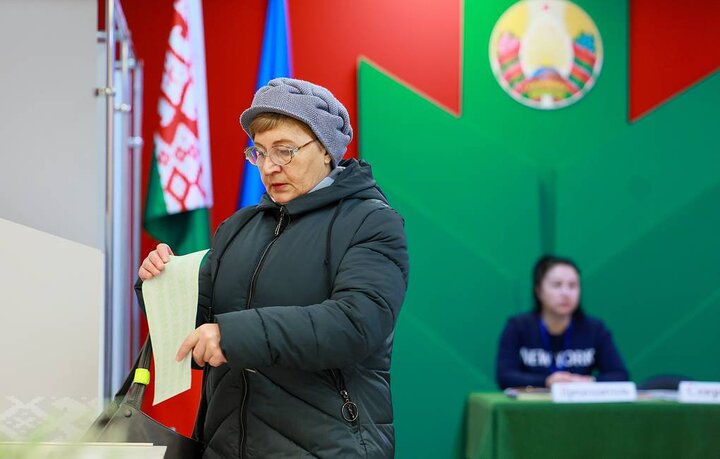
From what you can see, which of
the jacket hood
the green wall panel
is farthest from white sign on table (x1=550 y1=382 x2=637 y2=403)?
the jacket hood

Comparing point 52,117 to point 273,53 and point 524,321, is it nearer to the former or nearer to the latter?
A: point 273,53

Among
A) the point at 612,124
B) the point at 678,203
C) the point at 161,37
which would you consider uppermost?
the point at 161,37

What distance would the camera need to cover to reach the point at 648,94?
5004mm

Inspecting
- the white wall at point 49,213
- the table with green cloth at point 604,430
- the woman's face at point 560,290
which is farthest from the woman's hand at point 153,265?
the woman's face at point 560,290

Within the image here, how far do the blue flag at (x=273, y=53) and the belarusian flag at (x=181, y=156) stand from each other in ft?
0.57

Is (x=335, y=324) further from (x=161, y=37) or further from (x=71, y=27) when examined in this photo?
(x=161, y=37)

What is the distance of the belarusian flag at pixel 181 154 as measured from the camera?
13.7 feet

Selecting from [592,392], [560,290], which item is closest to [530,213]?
[560,290]

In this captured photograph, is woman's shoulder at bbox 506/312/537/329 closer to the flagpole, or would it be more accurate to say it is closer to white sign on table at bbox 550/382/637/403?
white sign on table at bbox 550/382/637/403

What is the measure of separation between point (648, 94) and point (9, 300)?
3595 mm

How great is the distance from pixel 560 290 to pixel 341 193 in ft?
8.83

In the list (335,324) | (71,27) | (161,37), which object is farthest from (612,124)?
(335,324)

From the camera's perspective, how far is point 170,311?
5.31 ft

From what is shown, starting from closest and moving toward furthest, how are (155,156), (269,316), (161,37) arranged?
(269,316) → (155,156) → (161,37)
